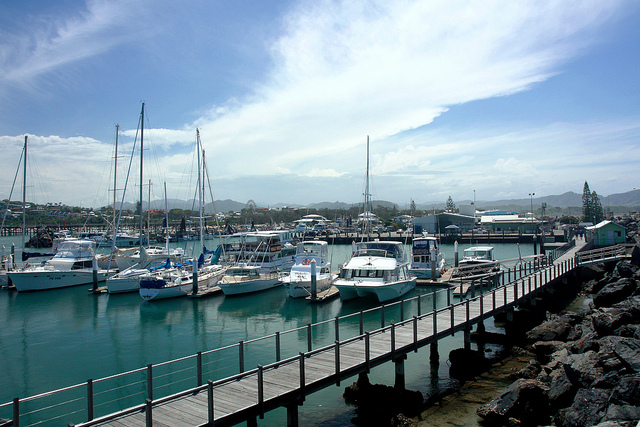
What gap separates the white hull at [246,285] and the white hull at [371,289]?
32.0 ft

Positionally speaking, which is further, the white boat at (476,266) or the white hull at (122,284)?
the white hull at (122,284)

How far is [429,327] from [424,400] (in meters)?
3.15

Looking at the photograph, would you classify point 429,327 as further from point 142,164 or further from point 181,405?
point 142,164

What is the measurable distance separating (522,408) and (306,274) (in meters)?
24.2

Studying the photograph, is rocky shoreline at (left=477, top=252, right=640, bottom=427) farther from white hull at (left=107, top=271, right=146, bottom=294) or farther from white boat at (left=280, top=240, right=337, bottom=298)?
white hull at (left=107, top=271, right=146, bottom=294)

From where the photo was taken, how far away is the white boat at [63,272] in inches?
1671

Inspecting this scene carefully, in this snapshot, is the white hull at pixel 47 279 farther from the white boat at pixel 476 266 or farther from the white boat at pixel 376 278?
the white boat at pixel 476 266

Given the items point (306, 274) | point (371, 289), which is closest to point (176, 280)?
point (306, 274)

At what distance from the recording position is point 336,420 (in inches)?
563

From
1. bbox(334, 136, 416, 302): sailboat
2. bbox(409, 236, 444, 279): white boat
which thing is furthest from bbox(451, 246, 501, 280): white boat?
bbox(334, 136, 416, 302): sailboat

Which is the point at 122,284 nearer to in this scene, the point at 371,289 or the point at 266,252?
the point at 266,252

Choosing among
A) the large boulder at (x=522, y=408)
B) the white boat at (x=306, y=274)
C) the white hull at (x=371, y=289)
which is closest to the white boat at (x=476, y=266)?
the white hull at (x=371, y=289)

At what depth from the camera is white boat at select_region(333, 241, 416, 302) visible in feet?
102

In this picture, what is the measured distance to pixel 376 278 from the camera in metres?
31.9
